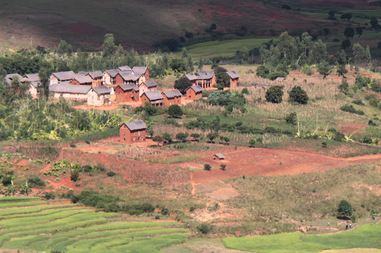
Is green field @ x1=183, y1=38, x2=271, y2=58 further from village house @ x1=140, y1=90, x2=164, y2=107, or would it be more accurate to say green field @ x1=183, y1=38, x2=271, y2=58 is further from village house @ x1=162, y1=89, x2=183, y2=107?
village house @ x1=140, y1=90, x2=164, y2=107

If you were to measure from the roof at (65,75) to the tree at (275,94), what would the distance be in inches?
976

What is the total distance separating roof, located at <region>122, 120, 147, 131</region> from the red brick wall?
0.37m

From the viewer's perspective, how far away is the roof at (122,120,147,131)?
4203 inches

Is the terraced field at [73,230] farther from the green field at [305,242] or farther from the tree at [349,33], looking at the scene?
the tree at [349,33]

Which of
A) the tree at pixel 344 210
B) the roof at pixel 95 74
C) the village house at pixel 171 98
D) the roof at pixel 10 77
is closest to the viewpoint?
the tree at pixel 344 210

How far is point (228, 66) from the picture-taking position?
156625mm

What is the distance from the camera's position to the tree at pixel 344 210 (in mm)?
90312

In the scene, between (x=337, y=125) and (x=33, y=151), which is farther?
(x=337, y=125)

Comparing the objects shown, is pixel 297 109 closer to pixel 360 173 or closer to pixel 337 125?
pixel 337 125

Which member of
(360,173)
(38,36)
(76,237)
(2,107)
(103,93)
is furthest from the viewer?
(38,36)

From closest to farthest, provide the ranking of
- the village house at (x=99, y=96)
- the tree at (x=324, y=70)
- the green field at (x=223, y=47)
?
the village house at (x=99, y=96) < the tree at (x=324, y=70) < the green field at (x=223, y=47)

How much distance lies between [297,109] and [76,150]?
114ft

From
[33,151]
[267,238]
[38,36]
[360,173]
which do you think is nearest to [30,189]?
[33,151]

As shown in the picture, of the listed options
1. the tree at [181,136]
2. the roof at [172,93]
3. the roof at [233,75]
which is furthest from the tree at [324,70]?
the tree at [181,136]
